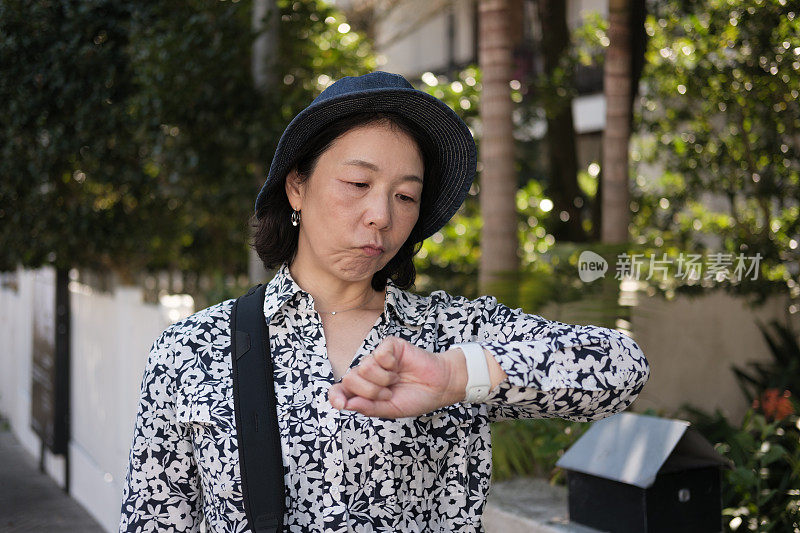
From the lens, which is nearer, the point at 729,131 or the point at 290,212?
the point at 290,212

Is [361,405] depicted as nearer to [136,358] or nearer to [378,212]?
[378,212]

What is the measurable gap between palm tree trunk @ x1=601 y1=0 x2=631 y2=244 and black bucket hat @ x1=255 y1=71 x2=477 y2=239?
2.67 meters

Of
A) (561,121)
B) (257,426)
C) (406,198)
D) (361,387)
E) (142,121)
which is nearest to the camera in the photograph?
(361,387)

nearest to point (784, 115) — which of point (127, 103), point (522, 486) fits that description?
point (522, 486)

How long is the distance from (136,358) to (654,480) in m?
4.61

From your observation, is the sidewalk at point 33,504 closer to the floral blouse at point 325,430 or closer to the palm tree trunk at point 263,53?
the palm tree trunk at point 263,53

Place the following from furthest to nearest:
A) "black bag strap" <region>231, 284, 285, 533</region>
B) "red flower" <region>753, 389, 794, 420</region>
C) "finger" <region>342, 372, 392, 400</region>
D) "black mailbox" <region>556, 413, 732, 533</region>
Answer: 1. "red flower" <region>753, 389, 794, 420</region>
2. "black mailbox" <region>556, 413, 732, 533</region>
3. "black bag strap" <region>231, 284, 285, 533</region>
4. "finger" <region>342, 372, 392, 400</region>

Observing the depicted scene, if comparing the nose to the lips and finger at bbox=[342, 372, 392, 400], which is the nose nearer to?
the lips

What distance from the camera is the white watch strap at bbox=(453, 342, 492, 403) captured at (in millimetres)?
1649

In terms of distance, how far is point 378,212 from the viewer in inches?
75.2

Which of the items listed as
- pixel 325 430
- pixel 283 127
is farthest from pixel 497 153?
pixel 325 430
